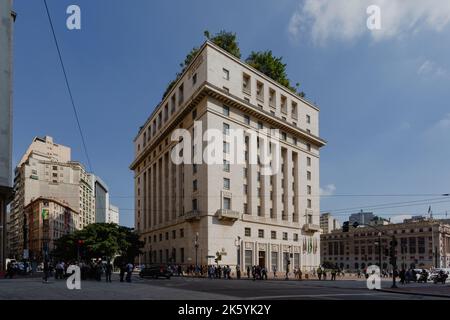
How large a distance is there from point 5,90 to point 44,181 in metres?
101

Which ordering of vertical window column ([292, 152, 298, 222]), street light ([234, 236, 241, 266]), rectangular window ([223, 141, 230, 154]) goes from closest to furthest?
street light ([234, 236, 241, 266]) < rectangular window ([223, 141, 230, 154]) < vertical window column ([292, 152, 298, 222])

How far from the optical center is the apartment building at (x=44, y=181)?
461ft

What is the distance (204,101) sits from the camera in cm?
6072

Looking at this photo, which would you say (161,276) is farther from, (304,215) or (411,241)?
(411,241)

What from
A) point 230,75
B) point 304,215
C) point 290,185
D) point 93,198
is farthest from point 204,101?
point 93,198

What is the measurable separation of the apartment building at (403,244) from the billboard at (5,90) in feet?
344

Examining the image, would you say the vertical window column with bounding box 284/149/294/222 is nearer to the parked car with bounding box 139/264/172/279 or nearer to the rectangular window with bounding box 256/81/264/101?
the rectangular window with bounding box 256/81/264/101

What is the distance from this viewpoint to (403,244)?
13225cm

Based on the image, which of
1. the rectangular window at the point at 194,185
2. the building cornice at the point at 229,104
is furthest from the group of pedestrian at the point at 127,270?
the building cornice at the point at 229,104

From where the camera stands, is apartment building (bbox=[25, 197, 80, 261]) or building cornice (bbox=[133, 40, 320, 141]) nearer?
building cornice (bbox=[133, 40, 320, 141])

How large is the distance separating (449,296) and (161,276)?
26.1 m

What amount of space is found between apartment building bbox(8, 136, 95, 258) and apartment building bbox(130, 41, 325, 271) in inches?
2777

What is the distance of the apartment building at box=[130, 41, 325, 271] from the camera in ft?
196

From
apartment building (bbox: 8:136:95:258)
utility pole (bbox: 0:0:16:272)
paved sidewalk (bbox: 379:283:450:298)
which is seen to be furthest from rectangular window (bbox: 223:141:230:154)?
apartment building (bbox: 8:136:95:258)
